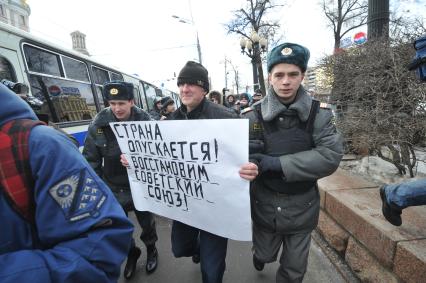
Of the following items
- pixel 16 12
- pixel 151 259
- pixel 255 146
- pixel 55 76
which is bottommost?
pixel 151 259

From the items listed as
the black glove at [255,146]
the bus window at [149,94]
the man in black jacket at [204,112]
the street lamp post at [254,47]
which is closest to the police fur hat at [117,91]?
the man in black jacket at [204,112]

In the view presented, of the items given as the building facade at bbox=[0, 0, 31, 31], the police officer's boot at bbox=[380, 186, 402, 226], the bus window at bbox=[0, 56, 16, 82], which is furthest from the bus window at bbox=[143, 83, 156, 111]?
the building facade at bbox=[0, 0, 31, 31]

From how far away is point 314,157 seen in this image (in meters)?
1.84

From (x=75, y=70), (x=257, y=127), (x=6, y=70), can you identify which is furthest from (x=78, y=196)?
(x=75, y=70)

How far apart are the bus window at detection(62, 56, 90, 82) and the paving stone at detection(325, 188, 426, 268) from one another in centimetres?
510

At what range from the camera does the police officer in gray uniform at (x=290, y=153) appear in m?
1.86

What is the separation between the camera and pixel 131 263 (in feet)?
9.50

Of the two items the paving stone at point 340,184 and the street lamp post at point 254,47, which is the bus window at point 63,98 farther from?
the street lamp post at point 254,47

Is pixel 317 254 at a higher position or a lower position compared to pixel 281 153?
lower

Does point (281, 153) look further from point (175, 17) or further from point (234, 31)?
point (175, 17)

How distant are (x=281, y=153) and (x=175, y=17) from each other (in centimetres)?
2148

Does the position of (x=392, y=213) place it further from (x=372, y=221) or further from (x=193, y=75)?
(x=193, y=75)

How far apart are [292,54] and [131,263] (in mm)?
2529

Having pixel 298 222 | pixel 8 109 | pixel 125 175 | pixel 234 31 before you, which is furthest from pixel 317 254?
pixel 234 31
